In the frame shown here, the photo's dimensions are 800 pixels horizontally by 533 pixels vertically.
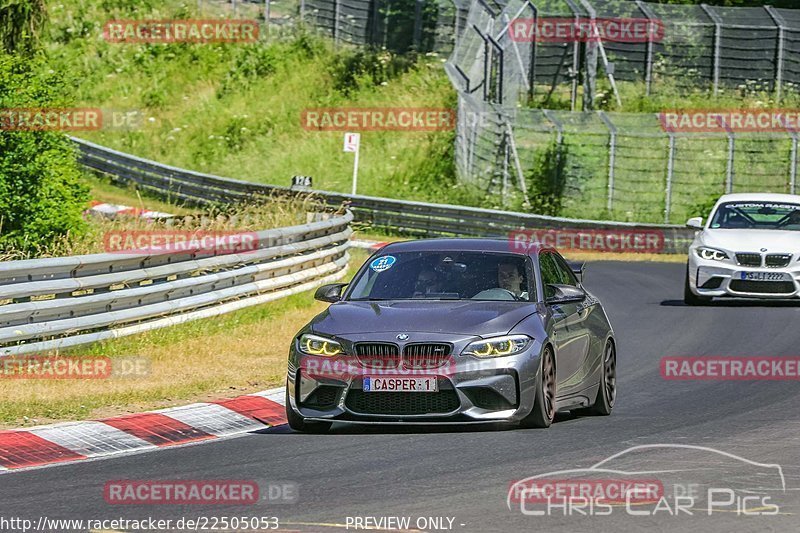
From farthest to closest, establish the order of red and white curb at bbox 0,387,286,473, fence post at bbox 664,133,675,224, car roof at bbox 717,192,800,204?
fence post at bbox 664,133,675,224 → car roof at bbox 717,192,800,204 → red and white curb at bbox 0,387,286,473

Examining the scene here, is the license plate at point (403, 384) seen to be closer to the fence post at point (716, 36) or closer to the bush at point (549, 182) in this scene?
the bush at point (549, 182)

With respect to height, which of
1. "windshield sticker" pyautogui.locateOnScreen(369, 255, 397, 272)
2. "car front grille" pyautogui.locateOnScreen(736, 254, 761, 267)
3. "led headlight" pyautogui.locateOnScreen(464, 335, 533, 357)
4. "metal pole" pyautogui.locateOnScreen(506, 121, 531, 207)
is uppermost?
"windshield sticker" pyautogui.locateOnScreen(369, 255, 397, 272)

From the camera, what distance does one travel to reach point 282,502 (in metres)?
8.19

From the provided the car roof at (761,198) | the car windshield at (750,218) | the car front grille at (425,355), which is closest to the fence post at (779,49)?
the car roof at (761,198)

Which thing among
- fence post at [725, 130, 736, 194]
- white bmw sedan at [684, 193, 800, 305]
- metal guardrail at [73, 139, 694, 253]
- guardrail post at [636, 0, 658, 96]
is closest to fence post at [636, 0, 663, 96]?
guardrail post at [636, 0, 658, 96]

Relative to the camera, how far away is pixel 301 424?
1089 centimetres

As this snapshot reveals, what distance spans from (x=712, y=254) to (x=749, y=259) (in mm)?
518

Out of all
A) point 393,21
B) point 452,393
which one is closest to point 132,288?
point 452,393

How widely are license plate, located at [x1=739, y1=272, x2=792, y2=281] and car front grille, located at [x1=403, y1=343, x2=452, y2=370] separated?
11.6 metres

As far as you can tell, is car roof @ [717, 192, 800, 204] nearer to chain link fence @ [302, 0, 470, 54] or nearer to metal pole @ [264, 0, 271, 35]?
chain link fence @ [302, 0, 470, 54]

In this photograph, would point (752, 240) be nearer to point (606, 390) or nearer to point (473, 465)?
point (606, 390)

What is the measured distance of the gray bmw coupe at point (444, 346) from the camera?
1038 cm

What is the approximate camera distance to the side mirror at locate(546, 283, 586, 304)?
36.8ft

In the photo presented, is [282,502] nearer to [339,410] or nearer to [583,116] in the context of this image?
[339,410]
